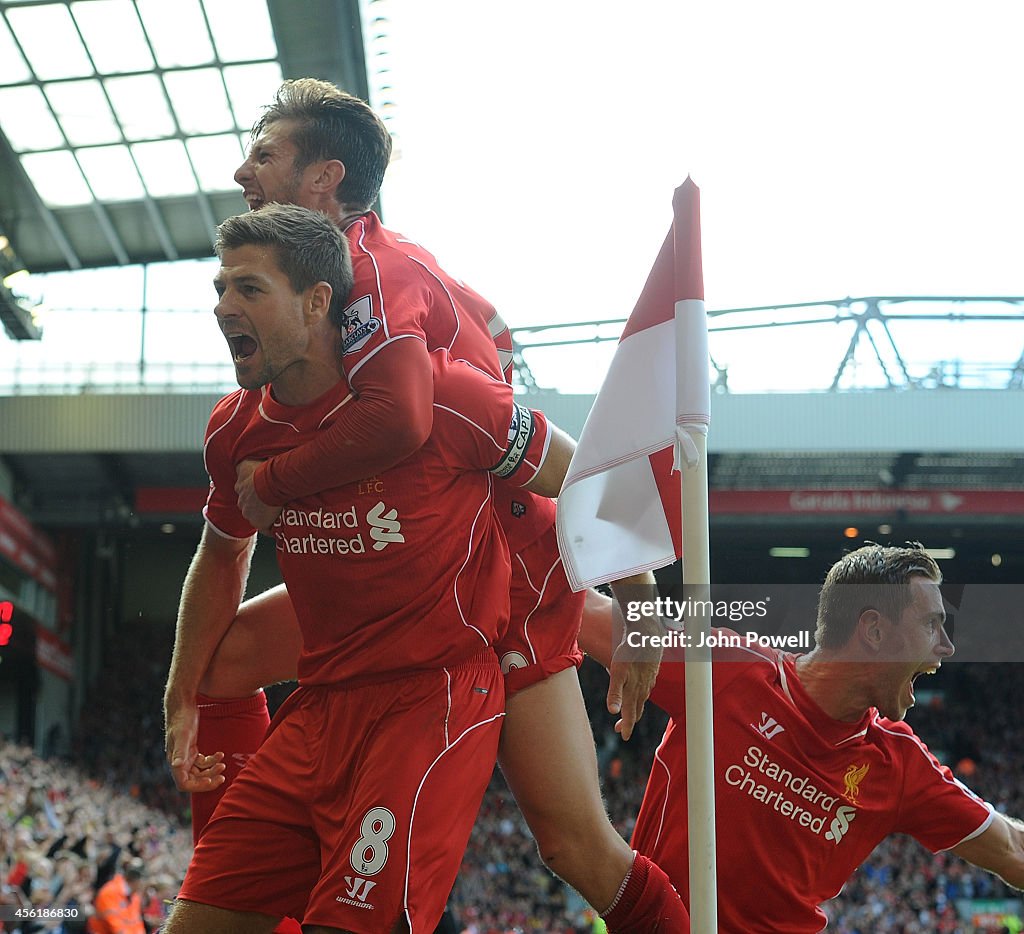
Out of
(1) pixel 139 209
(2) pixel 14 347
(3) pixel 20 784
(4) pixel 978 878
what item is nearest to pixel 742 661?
(3) pixel 20 784

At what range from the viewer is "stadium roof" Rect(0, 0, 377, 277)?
50.3ft

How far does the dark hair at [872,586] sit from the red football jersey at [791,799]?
15 cm

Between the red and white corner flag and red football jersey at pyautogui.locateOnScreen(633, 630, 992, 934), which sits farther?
red football jersey at pyautogui.locateOnScreen(633, 630, 992, 934)

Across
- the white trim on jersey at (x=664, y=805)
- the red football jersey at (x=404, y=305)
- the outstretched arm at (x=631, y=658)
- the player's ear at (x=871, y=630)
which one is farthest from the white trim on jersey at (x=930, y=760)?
the red football jersey at (x=404, y=305)

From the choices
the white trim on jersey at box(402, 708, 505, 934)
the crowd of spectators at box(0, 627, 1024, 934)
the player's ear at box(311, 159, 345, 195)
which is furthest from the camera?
the crowd of spectators at box(0, 627, 1024, 934)

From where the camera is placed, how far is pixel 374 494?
86.4 inches

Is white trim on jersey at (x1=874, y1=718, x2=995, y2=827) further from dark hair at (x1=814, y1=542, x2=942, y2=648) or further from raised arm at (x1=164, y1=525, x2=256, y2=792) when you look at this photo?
raised arm at (x1=164, y1=525, x2=256, y2=792)

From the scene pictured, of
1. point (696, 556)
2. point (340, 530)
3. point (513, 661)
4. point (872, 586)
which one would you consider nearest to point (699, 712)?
point (696, 556)

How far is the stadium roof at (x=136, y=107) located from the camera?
1534 cm

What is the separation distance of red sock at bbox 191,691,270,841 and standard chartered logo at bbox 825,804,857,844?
47.2 inches

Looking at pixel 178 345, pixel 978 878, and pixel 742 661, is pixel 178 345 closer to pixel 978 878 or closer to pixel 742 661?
pixel 978 878

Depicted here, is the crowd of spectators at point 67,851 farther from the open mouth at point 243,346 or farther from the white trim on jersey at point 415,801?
the open mouth at point 243,346

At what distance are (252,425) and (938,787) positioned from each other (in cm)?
161

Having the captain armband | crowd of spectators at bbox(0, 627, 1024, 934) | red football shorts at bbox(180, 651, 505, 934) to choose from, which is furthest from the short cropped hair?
crowd of spectators at bbox(0, 627, 1024, 934)
